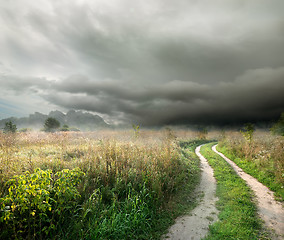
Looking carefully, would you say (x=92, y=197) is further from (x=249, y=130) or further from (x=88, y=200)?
(x=249, y=130)

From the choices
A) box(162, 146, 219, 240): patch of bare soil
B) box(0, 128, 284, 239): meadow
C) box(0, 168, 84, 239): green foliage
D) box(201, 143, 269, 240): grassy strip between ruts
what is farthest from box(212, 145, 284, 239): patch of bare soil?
box(0, 168, 84, 239): green foliage

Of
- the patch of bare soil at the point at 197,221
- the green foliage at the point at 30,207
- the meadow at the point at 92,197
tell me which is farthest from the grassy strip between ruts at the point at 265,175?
the green foliage at the point at 30,207

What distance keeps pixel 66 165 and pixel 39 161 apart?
3.90ft

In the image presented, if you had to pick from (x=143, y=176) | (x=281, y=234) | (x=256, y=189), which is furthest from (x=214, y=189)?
(x=143, y=176)

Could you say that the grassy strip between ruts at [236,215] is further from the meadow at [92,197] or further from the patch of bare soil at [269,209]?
the meadow at [92,197]

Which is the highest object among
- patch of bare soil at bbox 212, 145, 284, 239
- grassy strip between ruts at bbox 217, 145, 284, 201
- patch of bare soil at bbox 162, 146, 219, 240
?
grassy strip between ruts at bbox 217, 145, 284, 201

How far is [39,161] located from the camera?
6.42m

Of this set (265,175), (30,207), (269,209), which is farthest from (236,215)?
(30,207)

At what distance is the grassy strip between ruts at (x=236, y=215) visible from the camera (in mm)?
4277

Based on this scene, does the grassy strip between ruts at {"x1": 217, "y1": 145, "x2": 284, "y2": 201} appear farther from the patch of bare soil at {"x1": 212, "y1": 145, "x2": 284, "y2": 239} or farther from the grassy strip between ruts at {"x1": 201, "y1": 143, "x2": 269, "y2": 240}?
the grassy strip between ruts at {"x1": 201, "y1": 143, "x2": 269, "y2": 240}

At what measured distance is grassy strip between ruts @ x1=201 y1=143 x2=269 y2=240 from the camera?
4.28 meters

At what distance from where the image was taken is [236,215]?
5.12 meters

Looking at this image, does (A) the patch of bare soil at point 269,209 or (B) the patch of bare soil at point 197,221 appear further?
(A) the patch of bare soil at point 269,209

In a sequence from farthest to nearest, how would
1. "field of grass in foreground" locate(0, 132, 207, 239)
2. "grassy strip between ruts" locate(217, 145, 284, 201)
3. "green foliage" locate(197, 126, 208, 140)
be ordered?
1. "green foliage" locate(197, 126, 208, 140)
2. "grassy strip between ruts" locate(217, 145, 284, 201)
3. "field of grass in foreground" locate(0, 132, 207, 239)
